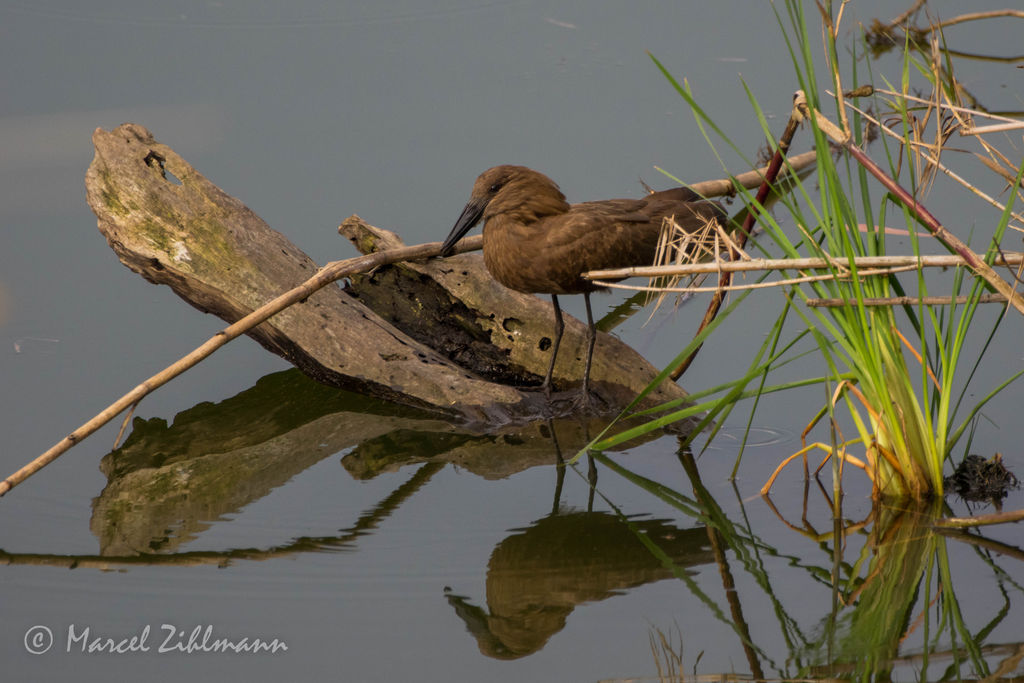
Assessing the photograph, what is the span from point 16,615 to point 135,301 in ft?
7.32

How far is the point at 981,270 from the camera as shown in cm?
286

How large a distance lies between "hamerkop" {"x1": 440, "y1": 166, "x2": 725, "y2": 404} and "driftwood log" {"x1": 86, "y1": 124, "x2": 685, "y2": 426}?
20 centimetres

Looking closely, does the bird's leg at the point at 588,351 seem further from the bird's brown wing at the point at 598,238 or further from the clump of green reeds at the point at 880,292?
the clump of green reeds at the point at 880,292

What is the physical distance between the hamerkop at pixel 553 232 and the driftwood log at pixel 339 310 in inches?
7.7

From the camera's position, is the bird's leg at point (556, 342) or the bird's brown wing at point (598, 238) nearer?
the bird's brown wing at point (598, 238)

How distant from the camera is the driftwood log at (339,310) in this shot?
13.0 ft

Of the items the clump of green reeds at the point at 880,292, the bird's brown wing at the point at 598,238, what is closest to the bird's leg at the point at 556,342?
the bird's brown wing at the point at 598,238

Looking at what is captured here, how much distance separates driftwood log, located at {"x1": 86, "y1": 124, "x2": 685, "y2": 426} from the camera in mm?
3951

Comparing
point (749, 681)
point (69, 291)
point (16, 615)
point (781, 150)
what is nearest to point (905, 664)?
point (749, 681)

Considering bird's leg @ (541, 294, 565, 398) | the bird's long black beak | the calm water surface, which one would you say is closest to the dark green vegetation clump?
the calm water surface

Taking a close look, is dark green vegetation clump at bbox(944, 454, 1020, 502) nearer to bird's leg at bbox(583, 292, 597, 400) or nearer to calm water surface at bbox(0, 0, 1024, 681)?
calm water surface at bbox(0, 0, 1024, 681)

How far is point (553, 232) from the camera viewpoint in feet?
12.0

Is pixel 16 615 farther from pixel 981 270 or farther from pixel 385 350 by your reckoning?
pixel 981 270

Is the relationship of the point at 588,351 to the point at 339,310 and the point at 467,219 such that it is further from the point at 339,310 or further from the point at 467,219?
the point at 339,310
